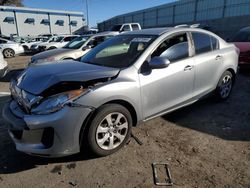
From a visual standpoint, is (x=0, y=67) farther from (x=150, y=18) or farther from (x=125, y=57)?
(x=150, y=18)

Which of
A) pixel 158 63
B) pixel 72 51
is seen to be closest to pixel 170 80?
pixel 158 63

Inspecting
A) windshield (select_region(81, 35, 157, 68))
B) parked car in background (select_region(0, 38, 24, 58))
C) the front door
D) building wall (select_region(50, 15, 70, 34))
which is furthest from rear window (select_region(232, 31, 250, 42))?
building wall (select_region(50, 15, 70, 34))

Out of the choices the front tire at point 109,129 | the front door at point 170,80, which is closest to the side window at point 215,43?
the front door at point 170,80

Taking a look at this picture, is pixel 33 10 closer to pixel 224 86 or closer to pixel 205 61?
pixel 224 86

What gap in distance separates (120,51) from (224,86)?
2.46m

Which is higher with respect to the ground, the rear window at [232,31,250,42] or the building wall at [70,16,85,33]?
Answer: the building wall at [70,16,85,33]

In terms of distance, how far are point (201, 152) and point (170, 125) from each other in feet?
3.12

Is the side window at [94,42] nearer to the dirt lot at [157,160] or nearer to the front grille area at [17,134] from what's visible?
the dirt lot at [157,160]

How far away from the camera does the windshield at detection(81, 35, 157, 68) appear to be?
3.86 metres

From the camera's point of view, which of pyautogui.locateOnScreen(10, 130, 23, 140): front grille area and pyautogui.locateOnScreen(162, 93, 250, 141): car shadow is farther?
pyautogui.locateOnScreen(162, 93, 250, 141): car shadow

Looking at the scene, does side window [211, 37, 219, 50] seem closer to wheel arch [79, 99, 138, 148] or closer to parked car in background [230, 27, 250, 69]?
wheel arch [79, 99, 138, 148]

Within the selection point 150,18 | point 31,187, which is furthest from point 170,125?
point 150,18

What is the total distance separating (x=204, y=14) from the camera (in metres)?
27.8

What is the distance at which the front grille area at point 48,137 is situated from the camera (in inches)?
115
